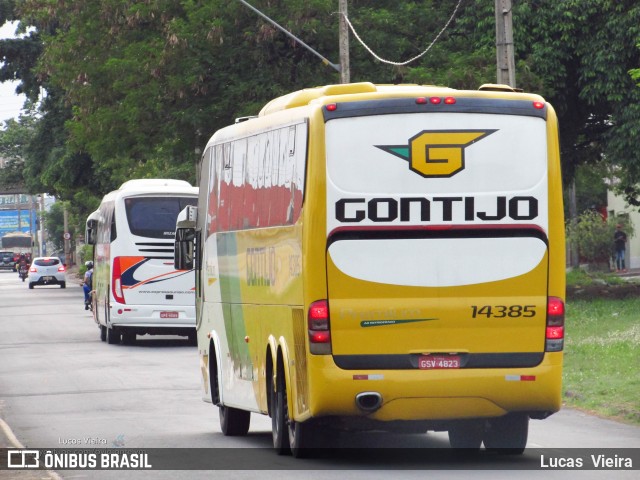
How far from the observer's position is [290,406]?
13.2 metres

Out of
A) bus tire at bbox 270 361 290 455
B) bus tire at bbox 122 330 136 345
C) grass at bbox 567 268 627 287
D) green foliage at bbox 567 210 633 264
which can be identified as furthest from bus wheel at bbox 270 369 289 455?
green foliage at bbox 567 210 633 264

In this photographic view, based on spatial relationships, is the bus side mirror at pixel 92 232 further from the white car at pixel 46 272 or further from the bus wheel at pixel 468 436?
the white car at pixel 46 272

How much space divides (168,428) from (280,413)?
11.1 ft

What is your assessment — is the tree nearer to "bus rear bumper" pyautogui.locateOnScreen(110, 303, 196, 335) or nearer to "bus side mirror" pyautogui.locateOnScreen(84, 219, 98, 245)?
"bus rear bumper" pyautogui.locateOnScreen(110, 303, 196, 335)

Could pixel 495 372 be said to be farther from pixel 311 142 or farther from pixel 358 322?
pixel 311 142

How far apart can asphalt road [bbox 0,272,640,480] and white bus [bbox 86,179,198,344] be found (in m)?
1.24

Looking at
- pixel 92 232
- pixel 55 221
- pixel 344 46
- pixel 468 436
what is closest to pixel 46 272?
pixel 92 232

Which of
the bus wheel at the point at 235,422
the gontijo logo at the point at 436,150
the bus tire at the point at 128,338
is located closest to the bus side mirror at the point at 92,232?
the bus tire at the point at 128,338

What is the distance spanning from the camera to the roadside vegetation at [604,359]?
60.6 ft

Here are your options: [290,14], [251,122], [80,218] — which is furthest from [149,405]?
[80,218]

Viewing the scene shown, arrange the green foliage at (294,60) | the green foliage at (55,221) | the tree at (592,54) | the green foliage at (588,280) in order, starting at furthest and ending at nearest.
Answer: the green foliage at (55,221)
the green foliage at (588,280)
the green foliage at (294,60)
the tree at (592,54)

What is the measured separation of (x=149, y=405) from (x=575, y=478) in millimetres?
8859

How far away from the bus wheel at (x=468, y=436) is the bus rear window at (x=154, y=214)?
1884cm

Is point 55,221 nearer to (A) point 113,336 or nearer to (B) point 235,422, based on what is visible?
(A) point 113,336
